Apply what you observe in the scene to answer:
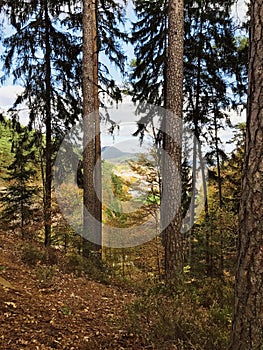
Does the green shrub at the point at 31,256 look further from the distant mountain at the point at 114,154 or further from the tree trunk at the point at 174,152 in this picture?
the distant mountain at the point at 114,154

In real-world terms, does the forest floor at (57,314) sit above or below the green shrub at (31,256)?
above

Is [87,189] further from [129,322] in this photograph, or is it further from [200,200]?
[200,200]

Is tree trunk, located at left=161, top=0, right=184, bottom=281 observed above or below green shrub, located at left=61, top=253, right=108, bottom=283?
above

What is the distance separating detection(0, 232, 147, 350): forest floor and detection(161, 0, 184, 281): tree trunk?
1.17m

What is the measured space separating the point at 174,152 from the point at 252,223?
4146 mm

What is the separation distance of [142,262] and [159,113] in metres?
5.65

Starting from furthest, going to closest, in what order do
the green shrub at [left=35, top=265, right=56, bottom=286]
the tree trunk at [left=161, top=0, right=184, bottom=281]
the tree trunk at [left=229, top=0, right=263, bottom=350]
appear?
the tree trunk at [left=161, top=0, right=184, bottom=281], the green shrub at [left=35, top=265, right=56, bottom=286], the tree trunk at [left=229, top=0, right=263, bottom=350]

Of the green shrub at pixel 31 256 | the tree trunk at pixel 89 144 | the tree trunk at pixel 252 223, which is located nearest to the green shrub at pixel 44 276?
the green shrub at pixel 31 256

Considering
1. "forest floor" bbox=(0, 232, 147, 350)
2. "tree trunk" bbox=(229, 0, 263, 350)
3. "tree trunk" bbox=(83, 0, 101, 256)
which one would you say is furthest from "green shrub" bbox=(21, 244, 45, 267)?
"tree trunk" bbox=(229, 0, 263, 350)

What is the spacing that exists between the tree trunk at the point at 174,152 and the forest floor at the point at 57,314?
1167 millimetres

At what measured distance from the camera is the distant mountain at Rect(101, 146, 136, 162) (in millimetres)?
Answer: 10969

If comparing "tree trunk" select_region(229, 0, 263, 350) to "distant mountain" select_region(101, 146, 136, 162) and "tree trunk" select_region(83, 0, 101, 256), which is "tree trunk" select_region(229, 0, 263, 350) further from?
"distant mountain" select_region(101, 146, 136, 162)

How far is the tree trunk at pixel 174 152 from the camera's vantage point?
20.7ft

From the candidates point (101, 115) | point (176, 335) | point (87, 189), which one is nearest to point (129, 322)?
point (176, 335)
